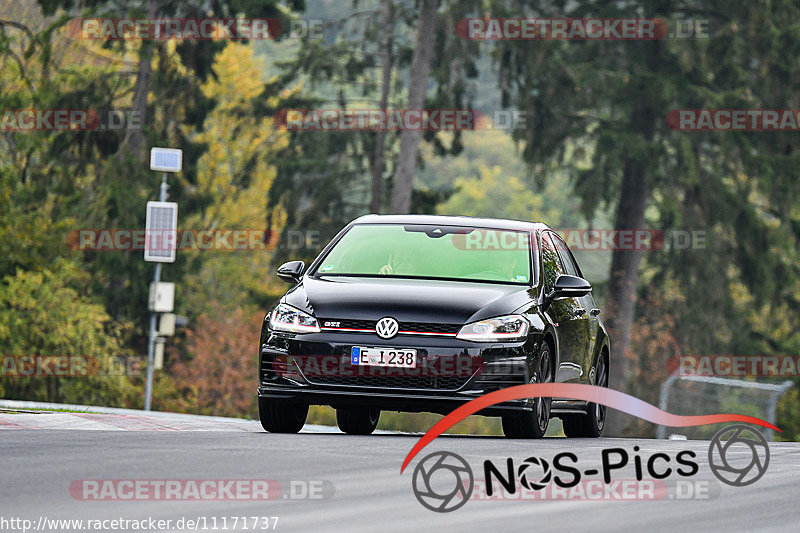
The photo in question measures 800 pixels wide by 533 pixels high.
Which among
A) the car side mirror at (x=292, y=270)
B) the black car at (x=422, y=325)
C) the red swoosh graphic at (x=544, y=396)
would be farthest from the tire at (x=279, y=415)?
the red swoosh graphic at (x=544, y=396)

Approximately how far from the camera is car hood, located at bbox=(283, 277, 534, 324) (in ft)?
41.3

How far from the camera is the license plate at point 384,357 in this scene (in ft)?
40.9

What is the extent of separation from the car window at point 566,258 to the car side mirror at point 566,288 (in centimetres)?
132

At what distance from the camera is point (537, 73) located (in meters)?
43.2

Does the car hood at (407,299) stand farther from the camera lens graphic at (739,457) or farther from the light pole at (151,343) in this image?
the light pole at (151,343)

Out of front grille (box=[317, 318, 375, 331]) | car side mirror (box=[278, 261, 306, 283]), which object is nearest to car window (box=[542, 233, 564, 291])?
front grille (box=[317, 318, 375, 331])

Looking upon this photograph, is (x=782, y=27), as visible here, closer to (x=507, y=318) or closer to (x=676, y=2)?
(x=676, y=2)

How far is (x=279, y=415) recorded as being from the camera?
534 inches

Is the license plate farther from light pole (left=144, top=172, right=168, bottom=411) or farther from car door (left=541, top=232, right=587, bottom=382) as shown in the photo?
light pole (left=144, top=172, right=168, bottom=411)

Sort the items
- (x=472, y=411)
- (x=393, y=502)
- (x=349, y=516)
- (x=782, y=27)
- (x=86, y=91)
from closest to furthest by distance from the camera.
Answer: (x=349, y=516) → (x=393, y=502) → (x=472, y=411) → (x=782, y=27) → (x=86, y=91)

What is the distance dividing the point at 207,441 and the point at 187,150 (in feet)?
124

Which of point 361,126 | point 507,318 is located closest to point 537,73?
point 361,126

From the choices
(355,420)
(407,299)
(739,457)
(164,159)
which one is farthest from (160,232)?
(739,457)

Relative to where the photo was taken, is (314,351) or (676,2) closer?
(314,351)
